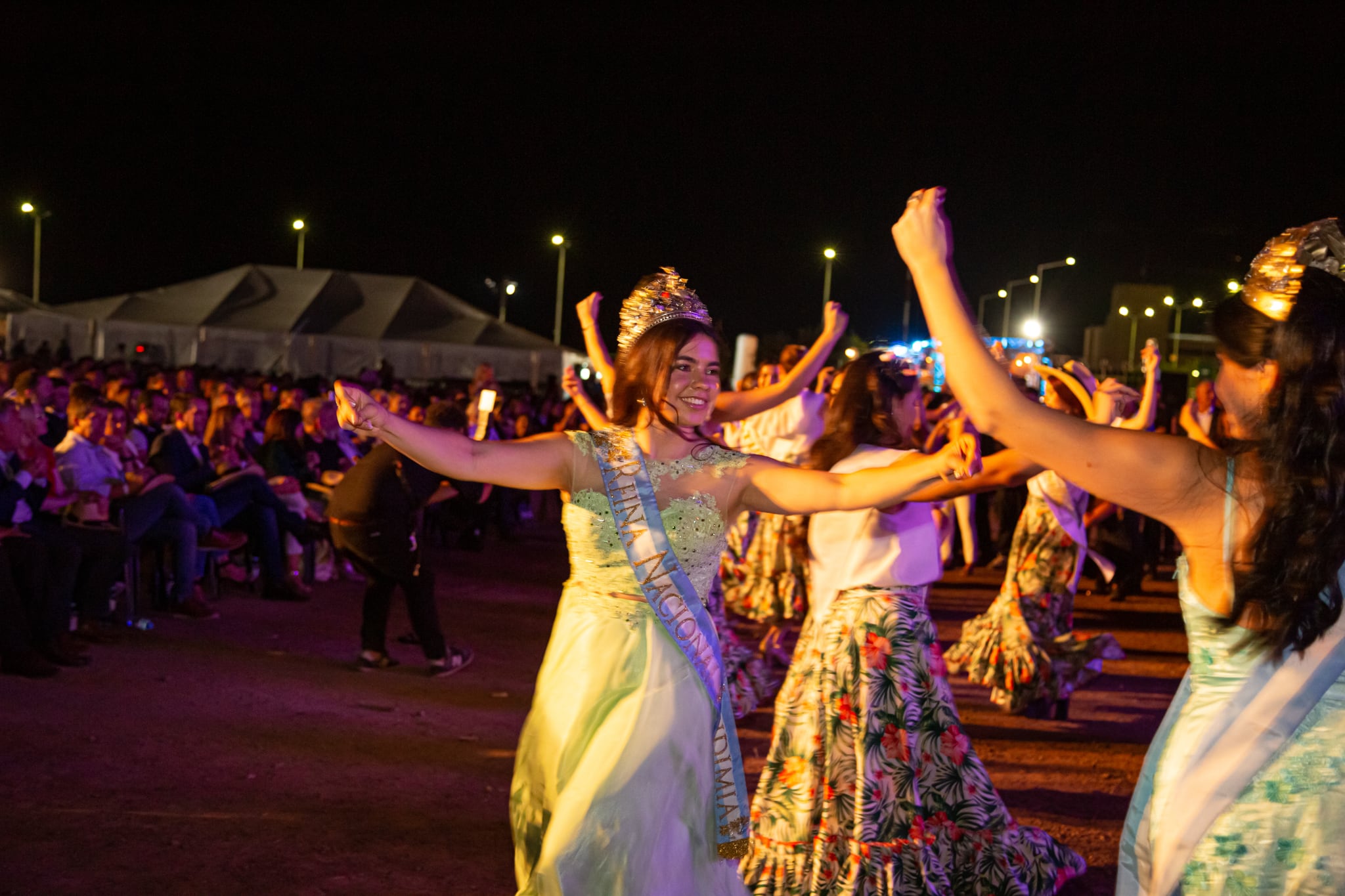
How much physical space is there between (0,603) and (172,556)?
2342 millimetres

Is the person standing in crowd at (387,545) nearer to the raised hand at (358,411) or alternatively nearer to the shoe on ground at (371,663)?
the shoe on ground at (371,663)

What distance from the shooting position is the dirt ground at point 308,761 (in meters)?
4.73

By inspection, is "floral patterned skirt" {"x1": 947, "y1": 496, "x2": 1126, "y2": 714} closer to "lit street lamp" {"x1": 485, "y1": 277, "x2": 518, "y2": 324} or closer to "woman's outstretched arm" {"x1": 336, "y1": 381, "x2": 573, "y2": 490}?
"woman's outstretched arm" {"x1": 336, "y1": 381, "x2": 573, "y2": 490}

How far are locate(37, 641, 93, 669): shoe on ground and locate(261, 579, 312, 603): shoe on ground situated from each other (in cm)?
294

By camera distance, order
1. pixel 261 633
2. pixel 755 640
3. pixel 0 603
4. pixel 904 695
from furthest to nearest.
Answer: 1. pixel 755 640
2. pixel 261 633
3. pixel 0 603
4. pixel 904 695

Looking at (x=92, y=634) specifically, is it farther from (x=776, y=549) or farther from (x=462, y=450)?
(x=462, y=450)

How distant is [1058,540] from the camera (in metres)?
8.05

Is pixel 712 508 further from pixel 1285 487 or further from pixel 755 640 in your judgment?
pixel 755 640

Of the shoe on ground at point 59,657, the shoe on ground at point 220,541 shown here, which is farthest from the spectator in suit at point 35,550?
the shoe on ground at point 220,541

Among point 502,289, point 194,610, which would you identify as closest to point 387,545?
point 194,610

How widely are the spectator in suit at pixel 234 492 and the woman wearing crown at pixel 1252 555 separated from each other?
8528mm

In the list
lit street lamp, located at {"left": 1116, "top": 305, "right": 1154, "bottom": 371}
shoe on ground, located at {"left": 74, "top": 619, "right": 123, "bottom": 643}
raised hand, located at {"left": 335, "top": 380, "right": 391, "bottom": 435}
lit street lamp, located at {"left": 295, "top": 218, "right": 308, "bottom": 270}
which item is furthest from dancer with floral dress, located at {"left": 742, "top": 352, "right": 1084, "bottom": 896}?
lit street lamp, located at {"left": 1116, "top": 305, "right": 1154, "bottom": 371}

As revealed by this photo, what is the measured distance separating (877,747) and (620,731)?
1.73 meters

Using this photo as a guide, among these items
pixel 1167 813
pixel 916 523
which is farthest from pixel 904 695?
pixel 1167 813
